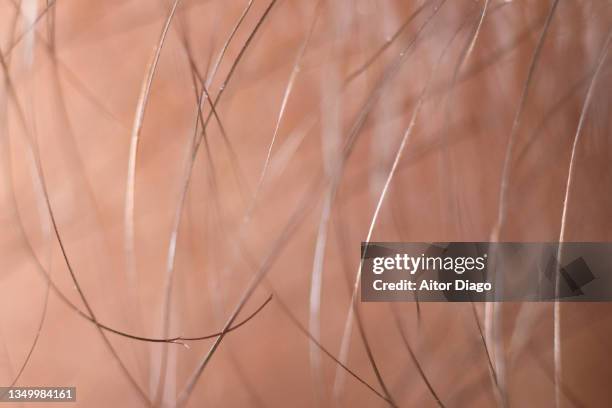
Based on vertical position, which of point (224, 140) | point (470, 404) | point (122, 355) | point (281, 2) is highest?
point (281, 2)

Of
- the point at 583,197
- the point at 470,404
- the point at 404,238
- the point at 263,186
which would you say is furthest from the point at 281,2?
the point at 470,404

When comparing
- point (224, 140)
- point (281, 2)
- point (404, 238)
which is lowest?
point (404, 238)

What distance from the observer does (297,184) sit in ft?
2.50

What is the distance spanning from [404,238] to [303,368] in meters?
0.22

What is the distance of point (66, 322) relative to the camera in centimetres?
77

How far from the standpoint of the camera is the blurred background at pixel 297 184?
76 centimetres

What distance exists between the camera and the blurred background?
2.48 feet

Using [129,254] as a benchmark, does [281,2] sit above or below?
above

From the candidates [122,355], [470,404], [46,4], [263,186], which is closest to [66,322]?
[122,355]

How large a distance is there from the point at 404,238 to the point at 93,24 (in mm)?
511

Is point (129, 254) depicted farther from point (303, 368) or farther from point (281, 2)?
point (281, 2)

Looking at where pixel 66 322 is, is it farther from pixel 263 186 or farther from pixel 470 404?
pixel 470 404

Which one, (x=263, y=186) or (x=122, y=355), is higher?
(x=263, y=186)

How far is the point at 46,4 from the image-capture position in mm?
766
